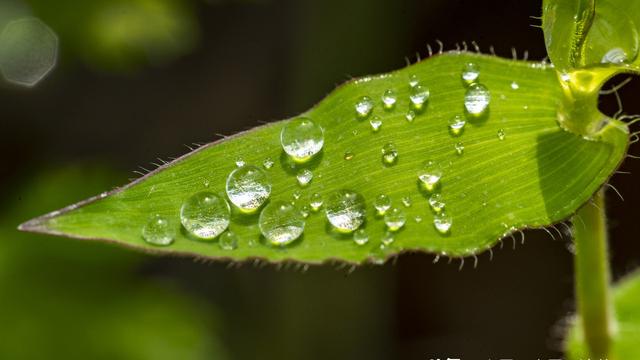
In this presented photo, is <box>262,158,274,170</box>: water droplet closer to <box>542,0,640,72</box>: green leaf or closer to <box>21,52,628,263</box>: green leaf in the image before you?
<box>21,52,628,263</box>: green leaf

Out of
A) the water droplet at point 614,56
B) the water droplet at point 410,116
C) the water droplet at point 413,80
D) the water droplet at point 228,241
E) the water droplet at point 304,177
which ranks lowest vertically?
the water droplet at point 228,241

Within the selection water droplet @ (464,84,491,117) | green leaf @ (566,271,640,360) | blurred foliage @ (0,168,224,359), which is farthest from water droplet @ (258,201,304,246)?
blurred foliage @ (0,168,224,359)

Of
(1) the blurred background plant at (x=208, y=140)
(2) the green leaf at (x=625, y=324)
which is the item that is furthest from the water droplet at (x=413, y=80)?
(1) the blurred background plant at (x=208, y=140)

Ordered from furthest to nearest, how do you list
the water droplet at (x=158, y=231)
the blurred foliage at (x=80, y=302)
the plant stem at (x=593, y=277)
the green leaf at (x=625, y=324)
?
the blurred foliage at (x=80, y=302) < the green leaf at (x=625, y=324) < the plant stem at (x=593, y=277) < the water droplet at (x=158, y=231)

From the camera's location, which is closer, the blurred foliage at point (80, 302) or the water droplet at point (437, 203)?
the water droplet at point (437, 203)

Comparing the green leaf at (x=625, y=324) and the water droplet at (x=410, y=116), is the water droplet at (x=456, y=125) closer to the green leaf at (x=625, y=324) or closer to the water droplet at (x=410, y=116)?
the water droplet at (x=410, y=116)

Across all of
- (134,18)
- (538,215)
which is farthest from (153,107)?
(538,215)

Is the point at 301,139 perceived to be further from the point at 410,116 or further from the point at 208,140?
the point at 208,140

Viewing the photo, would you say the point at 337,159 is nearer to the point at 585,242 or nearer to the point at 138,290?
the point at 585,242
